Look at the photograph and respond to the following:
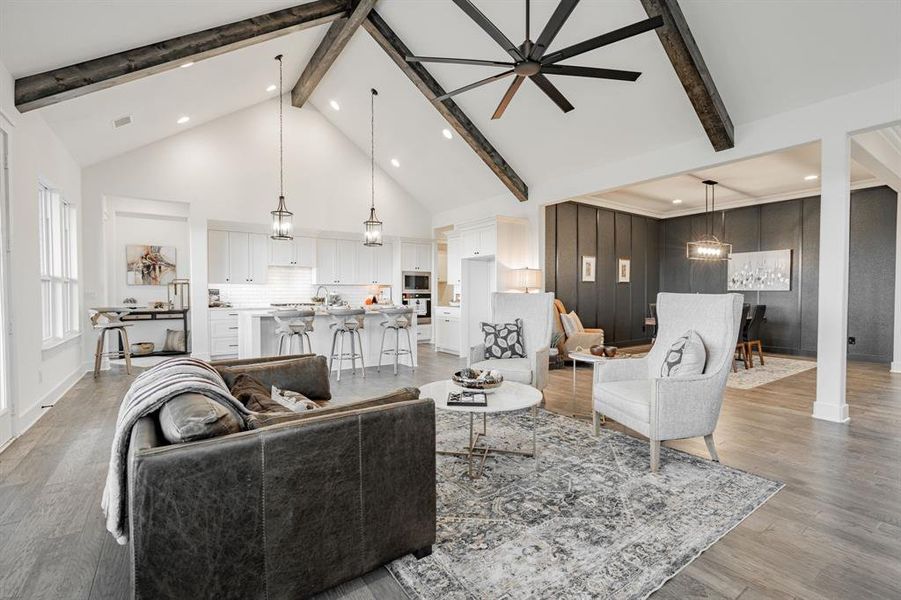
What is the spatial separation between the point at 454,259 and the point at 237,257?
4.02 metres

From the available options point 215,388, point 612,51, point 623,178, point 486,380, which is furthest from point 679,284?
point 215,388

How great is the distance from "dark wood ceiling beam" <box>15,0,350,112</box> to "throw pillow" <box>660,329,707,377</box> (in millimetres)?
5298

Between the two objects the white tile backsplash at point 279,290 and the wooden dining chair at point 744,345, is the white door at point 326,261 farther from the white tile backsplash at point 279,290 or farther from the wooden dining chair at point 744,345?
the wooden dining chair at point 744,345

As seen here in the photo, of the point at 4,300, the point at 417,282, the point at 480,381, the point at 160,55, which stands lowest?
the point at 480,381

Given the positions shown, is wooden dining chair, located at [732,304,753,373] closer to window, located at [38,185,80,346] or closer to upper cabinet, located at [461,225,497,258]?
upper cabinet, located at [461,225,497,258]

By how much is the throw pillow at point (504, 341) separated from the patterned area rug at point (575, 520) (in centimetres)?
121

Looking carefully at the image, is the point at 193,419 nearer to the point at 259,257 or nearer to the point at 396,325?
the point at 396,325

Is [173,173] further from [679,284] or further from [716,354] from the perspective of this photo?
[679,284]

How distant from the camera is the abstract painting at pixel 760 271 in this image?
783cm

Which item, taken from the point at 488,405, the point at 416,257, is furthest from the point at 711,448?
the point at 416,257

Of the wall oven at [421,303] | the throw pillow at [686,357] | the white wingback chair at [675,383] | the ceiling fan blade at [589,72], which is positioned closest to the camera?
the white wingback chair at [675,383]

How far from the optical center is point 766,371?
6.14m

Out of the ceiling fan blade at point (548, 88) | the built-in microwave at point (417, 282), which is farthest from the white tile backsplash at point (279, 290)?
the ceiling fan blade at point (548, 88)

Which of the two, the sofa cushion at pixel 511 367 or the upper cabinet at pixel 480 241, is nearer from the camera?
the sofa cushion at pixel 511 367
